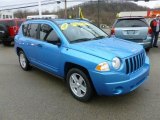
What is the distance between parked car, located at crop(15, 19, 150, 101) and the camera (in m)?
4.01

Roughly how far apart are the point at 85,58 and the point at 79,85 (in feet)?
2.27

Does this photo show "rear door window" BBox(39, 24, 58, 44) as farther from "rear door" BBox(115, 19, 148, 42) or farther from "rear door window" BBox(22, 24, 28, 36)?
"rear door" BBox(115, 19, 148, 42)

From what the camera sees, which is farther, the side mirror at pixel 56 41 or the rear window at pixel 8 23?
the rear window at pixel 8 23

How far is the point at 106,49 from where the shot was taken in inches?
172

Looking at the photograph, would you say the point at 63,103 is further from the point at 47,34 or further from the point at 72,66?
the point at 47,34

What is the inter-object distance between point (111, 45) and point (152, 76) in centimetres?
205

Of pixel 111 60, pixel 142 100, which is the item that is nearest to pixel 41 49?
pixel 111 60

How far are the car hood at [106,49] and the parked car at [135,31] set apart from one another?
161 inches

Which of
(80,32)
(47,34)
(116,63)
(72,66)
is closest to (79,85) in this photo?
(72,66)

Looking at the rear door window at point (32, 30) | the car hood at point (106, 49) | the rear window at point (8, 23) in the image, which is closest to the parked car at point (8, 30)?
the rear window at point (8, 23)

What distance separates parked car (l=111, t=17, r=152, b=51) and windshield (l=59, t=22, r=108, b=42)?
10.8 feet

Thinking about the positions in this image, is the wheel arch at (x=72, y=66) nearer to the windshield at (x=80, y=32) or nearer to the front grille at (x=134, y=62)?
the windshield at (x=80, y=32)

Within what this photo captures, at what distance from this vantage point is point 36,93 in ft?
16.9

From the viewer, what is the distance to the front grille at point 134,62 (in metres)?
4.11
